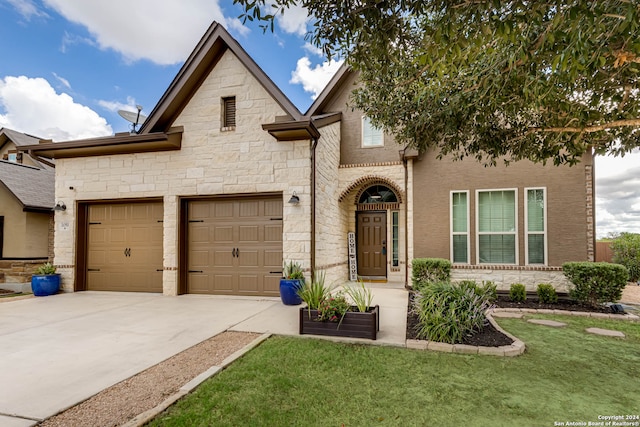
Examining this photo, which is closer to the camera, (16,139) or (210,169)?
(210,169)

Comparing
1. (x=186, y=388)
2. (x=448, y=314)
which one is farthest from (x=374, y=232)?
(x=186, y=388)

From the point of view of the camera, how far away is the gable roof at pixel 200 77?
805 centimetres

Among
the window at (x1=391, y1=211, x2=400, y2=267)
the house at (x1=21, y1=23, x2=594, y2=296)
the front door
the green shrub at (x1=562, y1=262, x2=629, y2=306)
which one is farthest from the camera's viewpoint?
the front door

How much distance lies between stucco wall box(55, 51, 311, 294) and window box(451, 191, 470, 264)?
437 centimetres

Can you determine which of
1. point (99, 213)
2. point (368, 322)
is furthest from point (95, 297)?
point (368, 322)

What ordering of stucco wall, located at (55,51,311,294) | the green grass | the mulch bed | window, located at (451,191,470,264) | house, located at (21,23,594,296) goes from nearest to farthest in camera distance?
the green grass → the mulch bed → stucco wall, located at (55,51,311,294) → house, located at (21,23,594,296) → window, located at (451,191,470,264)

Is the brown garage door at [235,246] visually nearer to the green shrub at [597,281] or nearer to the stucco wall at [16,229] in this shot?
the stucco wall at [16,229]

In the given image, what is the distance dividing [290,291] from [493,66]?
553cm

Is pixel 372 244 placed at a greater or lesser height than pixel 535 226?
lesser

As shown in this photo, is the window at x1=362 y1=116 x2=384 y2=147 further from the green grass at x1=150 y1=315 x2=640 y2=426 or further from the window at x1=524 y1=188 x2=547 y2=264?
the green grass at x1=150 y1=315 x2=640 y2=426

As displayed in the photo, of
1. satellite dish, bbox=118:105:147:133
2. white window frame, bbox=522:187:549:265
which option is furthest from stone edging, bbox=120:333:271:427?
satellite dish, bbox=118:105:147:133

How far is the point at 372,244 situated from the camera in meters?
11.4

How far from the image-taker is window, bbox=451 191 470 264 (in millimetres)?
9297

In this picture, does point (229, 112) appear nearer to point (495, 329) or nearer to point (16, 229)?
point (495, 329)
